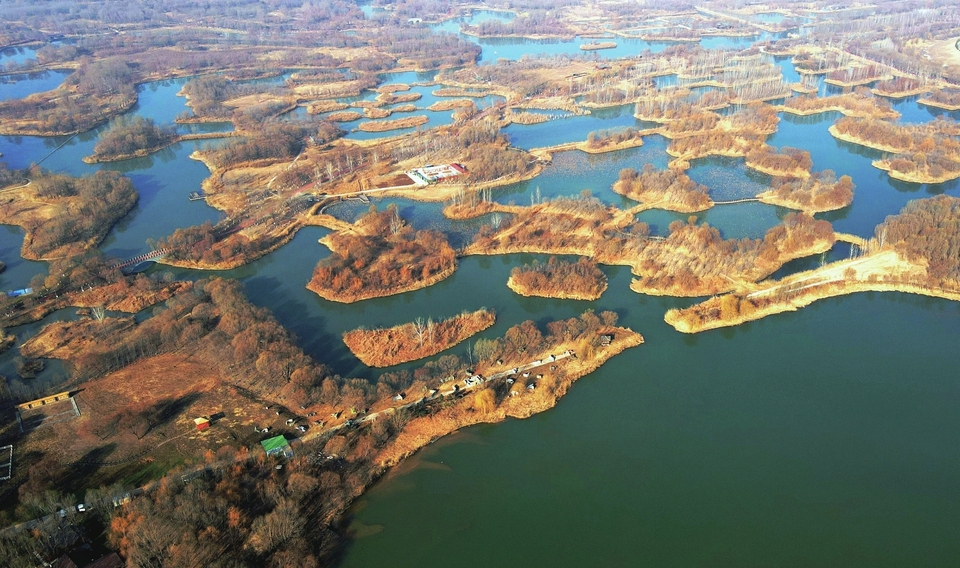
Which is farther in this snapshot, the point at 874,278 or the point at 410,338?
the point at 874,278

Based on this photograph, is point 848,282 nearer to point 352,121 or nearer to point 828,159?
point 828,159

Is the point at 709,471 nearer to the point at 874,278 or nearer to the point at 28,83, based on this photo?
the point at 874,278

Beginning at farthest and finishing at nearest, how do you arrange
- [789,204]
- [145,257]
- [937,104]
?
1. [937,104]
2. [789,204]
3. [145,257]

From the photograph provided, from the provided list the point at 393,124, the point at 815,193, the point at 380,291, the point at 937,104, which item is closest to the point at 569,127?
the point at 393,124

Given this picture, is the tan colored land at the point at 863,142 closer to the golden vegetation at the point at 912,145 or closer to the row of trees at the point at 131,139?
the golden vegetation at the point at 912,145

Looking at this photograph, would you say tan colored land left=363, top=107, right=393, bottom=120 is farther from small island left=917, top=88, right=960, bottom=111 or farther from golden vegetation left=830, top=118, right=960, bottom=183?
small island left=917, top=88, right=960, bottom=111
